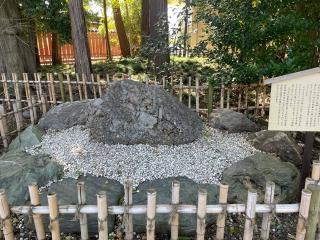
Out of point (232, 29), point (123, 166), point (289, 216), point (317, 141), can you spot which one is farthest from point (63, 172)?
point (317, 141)

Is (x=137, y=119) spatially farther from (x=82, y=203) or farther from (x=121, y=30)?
(x=121, y=30)

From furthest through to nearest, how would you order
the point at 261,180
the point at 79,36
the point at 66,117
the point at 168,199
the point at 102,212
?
the point at 79,36
the point at 66,117
the point at 261,180
the point at 168,199
the point at 102,212

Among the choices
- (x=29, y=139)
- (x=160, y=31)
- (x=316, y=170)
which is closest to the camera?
(x=316, y=170)

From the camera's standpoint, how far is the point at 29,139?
4414mm

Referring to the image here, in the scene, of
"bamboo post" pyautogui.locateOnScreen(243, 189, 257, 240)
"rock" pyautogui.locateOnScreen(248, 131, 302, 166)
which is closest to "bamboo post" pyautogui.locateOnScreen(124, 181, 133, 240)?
"bamboo post" pyautogui.locateOnScreen(243, 189, 257, 240)

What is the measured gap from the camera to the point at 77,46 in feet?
23.5

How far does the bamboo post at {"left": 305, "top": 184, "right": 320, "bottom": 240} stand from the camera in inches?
98.3

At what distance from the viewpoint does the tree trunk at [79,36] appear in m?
6.88

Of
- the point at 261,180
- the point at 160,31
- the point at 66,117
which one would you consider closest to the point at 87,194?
the point at 261,180

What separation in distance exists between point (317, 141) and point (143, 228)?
12.2 ft

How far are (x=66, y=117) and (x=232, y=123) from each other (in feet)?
8.64

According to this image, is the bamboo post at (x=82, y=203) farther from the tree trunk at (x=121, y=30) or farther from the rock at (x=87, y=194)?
the tree trunk at (x=121, y=30)

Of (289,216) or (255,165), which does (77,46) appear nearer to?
(255,165)

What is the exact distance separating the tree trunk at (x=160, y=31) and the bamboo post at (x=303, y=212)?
4049 mm
